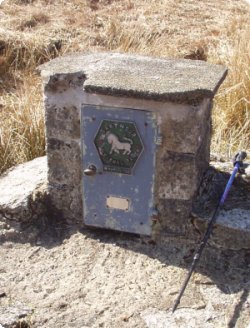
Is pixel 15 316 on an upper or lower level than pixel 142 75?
lower

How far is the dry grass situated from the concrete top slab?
1.13 m

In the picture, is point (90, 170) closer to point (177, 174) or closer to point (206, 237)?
point (177, 174)

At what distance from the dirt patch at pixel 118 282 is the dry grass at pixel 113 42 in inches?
48.4

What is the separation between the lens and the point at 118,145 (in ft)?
10.0

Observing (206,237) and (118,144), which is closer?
(206,237)

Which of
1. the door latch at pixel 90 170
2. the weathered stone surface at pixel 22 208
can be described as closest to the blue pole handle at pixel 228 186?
the door latch at pixel 90 170

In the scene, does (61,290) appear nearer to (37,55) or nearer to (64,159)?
(64,159)

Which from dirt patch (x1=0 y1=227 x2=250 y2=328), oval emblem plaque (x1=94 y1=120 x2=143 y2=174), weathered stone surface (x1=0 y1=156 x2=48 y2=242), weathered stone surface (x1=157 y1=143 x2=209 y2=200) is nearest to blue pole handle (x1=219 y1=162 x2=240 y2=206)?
weathered stone surface (x1=157 y1=143 x2=209 y2=200)

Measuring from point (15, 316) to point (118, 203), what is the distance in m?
0.75

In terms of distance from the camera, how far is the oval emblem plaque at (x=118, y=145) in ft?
9.90

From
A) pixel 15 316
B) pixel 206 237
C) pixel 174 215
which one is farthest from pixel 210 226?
pixel 15 316

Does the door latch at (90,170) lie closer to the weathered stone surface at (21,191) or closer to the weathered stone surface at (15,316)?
the weathered stone surface at (21,191)

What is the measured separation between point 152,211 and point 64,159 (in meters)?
0.53

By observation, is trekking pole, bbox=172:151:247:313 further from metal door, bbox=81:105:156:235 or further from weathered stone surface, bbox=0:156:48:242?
weathered stone surface, bbox=0:156:48:242
